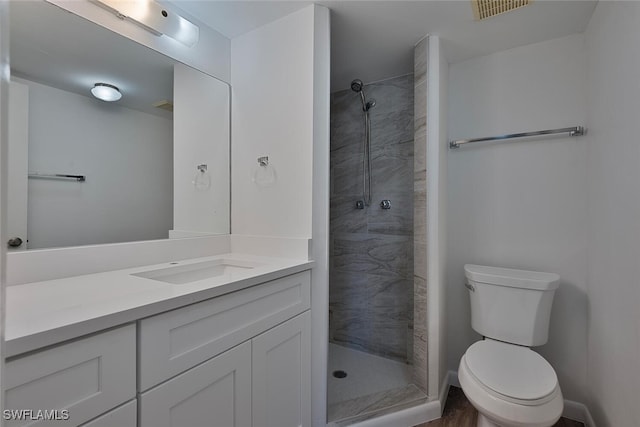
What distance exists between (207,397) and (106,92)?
51.0 inches

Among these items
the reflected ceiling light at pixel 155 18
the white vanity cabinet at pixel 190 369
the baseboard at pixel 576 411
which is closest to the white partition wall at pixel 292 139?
the white vanity cabinet at pixel 190 369

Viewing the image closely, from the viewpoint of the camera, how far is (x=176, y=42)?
1.45m

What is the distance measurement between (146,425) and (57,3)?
58.4 inches

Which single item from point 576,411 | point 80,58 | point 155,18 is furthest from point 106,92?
point 576,411

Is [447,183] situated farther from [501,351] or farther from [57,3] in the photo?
[57,3]

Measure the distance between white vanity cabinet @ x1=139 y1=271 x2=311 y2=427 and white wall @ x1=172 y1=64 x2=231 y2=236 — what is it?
2.23ft

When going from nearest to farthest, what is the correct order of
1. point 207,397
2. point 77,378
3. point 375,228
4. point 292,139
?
point 77,378, point 207,397, point 292,139, point 375,228

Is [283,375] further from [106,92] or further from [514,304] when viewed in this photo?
[106,92]

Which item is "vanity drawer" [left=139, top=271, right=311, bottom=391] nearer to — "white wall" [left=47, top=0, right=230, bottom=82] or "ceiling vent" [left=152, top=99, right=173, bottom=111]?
"ceiling vent" [left=152, top=99, right=173, bottom=111]

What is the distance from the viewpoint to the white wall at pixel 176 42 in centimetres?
117

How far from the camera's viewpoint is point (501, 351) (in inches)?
55.9

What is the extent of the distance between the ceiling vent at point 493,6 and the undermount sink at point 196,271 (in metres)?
1.67

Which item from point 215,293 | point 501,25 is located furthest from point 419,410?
point 501,25

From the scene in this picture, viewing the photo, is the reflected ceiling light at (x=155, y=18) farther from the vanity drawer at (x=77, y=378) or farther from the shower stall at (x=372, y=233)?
the vanity drawer at (x=77, y=378)
